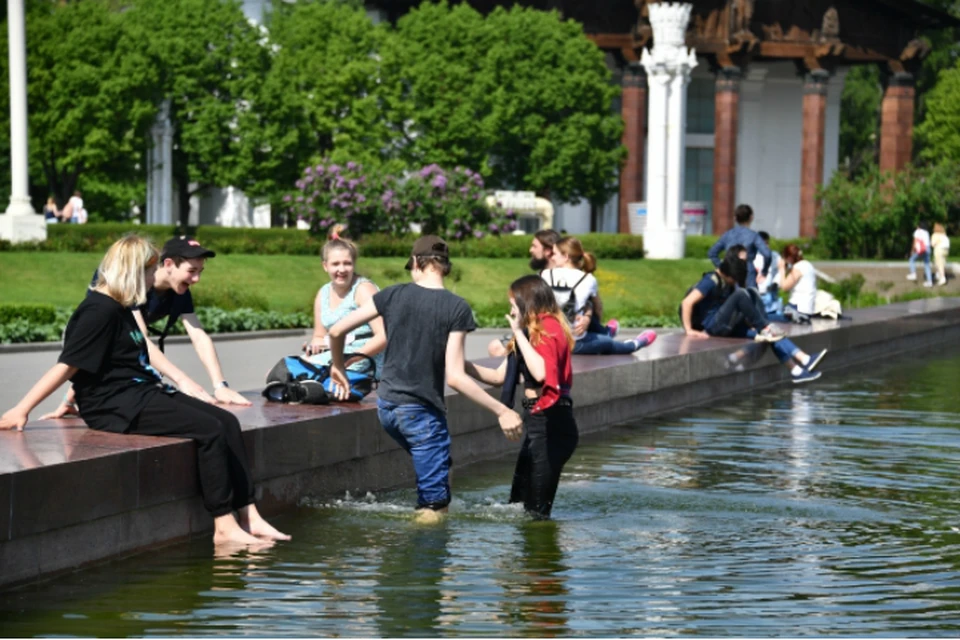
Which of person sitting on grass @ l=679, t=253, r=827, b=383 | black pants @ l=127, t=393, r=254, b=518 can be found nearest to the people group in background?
black pants @ l=127, t=393, r=254, b=518

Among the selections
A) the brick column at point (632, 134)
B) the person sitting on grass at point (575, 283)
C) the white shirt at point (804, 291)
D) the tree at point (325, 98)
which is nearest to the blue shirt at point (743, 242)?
the white shirt at point (804, 291)

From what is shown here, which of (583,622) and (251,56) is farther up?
(251,56)

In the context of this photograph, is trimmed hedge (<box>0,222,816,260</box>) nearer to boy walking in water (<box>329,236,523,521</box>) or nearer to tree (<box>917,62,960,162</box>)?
tree (<box>917,62,960,162</box>)

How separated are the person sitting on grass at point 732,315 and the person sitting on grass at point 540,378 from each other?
8247mm

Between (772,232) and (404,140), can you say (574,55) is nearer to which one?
(404,140)

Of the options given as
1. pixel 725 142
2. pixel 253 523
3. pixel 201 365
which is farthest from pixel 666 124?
pixel 253 523

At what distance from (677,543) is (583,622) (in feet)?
6.26

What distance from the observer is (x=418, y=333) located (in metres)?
8.45

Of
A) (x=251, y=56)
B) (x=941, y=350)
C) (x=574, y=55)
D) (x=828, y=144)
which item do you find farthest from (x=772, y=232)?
(x=941, y=350)

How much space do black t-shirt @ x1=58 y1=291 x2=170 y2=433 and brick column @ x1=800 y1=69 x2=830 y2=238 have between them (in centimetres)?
5030

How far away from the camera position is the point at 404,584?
25.0 ft

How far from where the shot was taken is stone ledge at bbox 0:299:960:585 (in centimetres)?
730

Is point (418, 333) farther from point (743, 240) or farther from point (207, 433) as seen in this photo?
point (743, 240)

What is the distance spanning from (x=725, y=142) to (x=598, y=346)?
42.3 m
